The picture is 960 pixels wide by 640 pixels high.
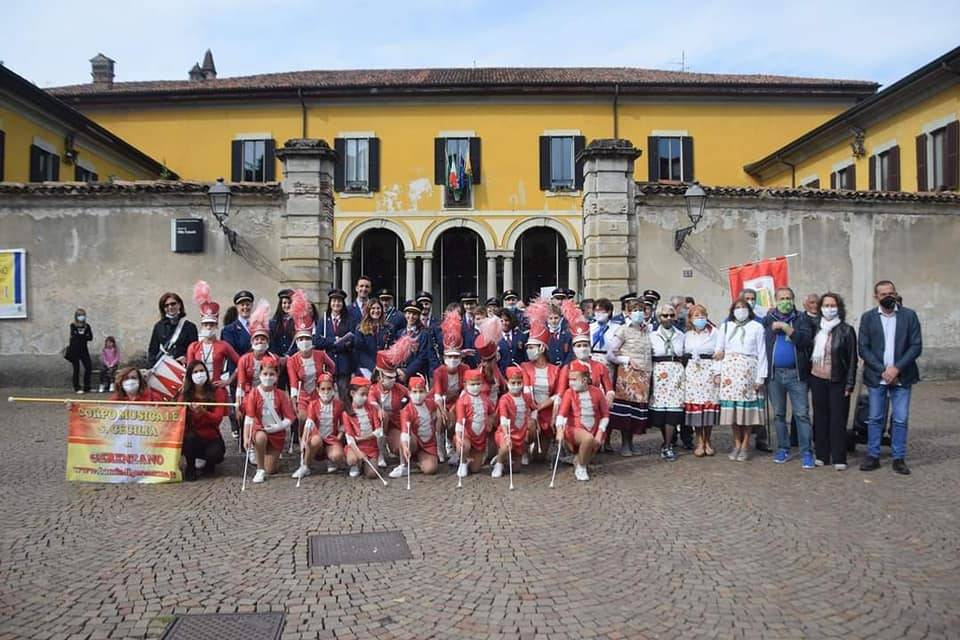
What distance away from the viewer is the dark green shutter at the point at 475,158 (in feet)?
87.5

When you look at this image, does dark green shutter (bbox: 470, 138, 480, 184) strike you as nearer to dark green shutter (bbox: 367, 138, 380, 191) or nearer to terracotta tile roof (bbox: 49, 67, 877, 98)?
terracotta tile roof (bbox: 49, 67, 877, 98)

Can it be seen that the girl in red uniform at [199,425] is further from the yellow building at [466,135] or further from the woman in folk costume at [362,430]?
the yellow building at [466,135]

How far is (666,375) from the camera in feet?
28.2

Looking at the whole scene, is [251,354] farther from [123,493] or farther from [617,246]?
[617,246]

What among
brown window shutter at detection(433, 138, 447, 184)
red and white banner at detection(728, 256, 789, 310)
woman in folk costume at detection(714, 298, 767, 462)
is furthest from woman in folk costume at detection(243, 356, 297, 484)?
brown window shutter at detection(433, 138, 447, 184)

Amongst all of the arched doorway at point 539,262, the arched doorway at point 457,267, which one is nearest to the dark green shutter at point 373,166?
the arched doorway at point 457,267

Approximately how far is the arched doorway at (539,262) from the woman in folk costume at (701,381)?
64.2 ft

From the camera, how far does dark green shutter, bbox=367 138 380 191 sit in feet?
87.6

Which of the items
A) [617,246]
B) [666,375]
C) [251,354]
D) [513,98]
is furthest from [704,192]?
[513,98]

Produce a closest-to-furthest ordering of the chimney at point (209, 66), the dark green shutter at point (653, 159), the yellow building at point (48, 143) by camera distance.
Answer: the yellow building at point (48, 143), the dark green shutter at point (653, 159), the chimney at point (209, 66)

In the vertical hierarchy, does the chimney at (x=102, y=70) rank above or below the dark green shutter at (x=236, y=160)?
above

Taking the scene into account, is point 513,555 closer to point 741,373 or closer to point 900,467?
point 741,373

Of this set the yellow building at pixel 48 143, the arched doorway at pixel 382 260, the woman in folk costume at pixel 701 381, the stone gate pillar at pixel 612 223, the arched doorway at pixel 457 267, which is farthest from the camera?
the arched doorway at pixel 457 267

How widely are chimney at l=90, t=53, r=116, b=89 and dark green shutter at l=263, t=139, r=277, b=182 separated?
8197 millimetres
